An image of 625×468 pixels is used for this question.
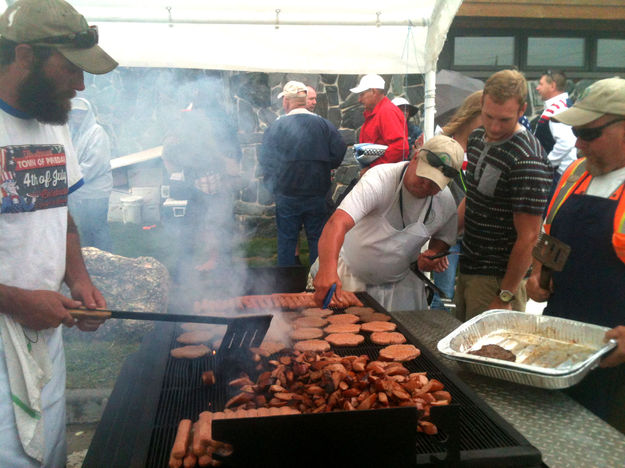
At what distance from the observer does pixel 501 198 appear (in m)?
3.15

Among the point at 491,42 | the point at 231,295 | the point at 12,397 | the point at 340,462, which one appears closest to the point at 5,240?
the point at 12,397

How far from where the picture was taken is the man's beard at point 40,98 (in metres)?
1.93

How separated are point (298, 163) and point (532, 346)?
365 cm

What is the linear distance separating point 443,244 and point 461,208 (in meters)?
Result: 0.36

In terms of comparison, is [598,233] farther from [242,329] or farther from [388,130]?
[388,130]

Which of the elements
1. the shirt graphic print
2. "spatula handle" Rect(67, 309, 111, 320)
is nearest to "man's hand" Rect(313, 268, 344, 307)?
"spatula handle" Rect(67, 309, 111, 320)

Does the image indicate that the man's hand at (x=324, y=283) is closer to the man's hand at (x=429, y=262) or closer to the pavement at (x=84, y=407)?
the man's hand at (x=429, y=262)

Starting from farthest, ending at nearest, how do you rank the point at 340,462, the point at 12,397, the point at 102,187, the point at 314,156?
the point at 102,187 < the point at 314,156 < the point at 12,397 < the point at 340,462

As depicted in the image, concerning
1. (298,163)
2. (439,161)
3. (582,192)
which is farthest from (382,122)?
(582,192)

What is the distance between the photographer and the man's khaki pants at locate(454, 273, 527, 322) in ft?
11.0

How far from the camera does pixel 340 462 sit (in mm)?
1625

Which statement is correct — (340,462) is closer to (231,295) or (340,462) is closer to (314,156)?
(231,295)

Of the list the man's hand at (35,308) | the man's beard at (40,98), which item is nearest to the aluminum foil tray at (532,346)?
the man's hand at (35,308)

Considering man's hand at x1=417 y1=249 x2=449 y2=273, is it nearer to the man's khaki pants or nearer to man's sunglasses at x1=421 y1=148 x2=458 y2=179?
the man's khaki pants
